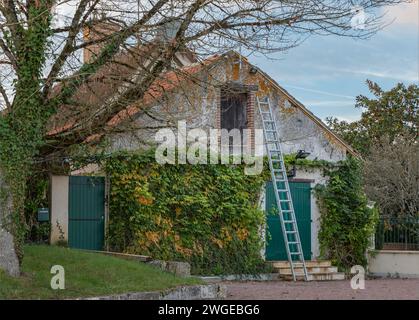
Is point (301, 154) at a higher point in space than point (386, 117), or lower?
lower

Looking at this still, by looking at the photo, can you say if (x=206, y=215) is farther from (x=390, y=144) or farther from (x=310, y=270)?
(x=390, y=144)

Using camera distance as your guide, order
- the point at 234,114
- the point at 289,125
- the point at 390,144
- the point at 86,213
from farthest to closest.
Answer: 1. the point at 390,144
2. the point at 289,125
3. the point at 234,114
4. the point at 86,213

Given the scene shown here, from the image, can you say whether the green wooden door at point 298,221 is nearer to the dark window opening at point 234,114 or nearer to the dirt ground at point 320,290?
the dirt ground at point 320,290

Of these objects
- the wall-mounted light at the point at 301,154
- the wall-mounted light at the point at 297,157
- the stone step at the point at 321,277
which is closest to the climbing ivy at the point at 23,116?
the stone step at the point at 321,277

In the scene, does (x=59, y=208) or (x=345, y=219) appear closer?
(x=59, y=208)

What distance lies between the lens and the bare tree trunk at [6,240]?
39.1 feet

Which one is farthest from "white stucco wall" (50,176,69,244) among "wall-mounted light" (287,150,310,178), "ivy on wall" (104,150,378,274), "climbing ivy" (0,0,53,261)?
"wall-mounted light" (287,150,310,178)

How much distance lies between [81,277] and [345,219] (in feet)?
34.2

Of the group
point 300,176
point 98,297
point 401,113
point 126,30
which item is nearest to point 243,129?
point 300,176

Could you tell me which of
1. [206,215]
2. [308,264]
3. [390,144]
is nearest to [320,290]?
[308,264]

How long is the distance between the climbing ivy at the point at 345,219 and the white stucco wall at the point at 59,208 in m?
7.73

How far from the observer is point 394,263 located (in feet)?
69.5

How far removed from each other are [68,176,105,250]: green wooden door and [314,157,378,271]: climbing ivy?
6779 millimetres
